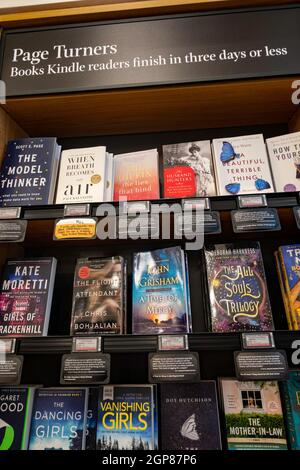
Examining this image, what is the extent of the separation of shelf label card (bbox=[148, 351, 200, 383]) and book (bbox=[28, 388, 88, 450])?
0.42m

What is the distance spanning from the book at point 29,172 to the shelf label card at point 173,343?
0.81 metres

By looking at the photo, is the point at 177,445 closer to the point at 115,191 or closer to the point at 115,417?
the point at 115,417

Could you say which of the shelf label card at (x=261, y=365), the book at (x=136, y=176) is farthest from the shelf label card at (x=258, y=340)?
the book at (x=136, y=176)

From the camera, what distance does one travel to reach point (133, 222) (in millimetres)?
1256

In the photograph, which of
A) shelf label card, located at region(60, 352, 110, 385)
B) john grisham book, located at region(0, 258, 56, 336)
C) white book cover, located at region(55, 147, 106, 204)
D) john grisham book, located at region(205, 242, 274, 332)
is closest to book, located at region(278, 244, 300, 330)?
john grisham book, located at region(205, 242, 274, 332)

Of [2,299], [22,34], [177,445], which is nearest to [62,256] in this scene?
[2,299]

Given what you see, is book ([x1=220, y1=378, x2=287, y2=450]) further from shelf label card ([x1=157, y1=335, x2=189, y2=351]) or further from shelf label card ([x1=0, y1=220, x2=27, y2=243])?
shelf label card ([x1=0, y1=220, x2=27, y2=243])

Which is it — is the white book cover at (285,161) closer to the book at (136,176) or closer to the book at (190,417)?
the book at (136,176)

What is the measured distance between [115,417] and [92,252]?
2.69ft

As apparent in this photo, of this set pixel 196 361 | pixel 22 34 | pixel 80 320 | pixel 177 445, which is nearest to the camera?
pixel 196 361

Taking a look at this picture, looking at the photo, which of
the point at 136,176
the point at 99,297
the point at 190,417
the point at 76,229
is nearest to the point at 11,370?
the point at 99,297

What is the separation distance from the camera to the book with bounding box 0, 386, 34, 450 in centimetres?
119

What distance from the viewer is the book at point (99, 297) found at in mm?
1308
